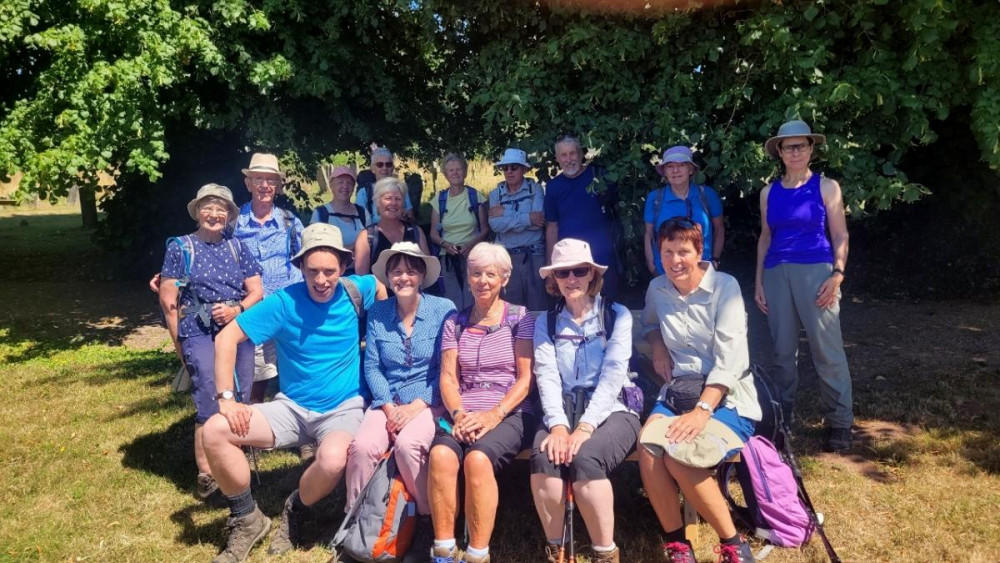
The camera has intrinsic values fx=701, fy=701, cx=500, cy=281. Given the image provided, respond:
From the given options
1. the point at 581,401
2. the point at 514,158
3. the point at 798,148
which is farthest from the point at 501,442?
the point at 514,158

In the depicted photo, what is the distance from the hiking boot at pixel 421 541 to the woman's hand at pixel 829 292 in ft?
8.57

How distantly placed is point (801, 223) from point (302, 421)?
314cm

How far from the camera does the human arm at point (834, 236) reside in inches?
165

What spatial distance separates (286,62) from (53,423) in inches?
157

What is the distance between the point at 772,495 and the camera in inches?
130

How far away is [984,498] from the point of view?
3.74 meters

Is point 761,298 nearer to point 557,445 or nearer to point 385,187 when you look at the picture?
point 557,445

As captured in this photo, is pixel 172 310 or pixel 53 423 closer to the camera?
pixel 172 310

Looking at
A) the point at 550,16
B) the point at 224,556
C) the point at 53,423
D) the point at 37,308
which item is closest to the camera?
the point at 224,556

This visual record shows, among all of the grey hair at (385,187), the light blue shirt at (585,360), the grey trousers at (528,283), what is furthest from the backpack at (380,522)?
the grey trousers at (528,283)

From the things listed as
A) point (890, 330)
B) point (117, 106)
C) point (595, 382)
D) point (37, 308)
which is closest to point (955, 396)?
point (890, 330)

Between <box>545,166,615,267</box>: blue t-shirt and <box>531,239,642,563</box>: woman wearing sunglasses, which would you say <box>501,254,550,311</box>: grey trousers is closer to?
<box>545,166,615,267</box>: blue t-shirt

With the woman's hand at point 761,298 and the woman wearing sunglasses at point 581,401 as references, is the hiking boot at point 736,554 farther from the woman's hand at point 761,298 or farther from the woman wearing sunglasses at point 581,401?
the woman's hand at point 761,298

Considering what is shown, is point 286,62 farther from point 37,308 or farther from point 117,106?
point 37,308
